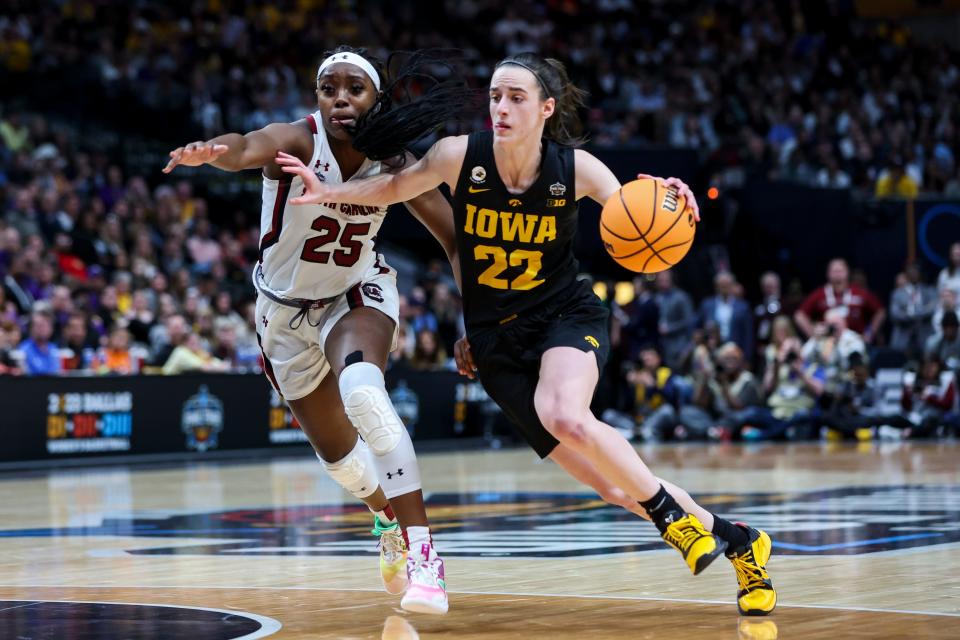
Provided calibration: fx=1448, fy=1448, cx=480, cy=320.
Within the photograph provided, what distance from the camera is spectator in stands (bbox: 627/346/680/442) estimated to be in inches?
739

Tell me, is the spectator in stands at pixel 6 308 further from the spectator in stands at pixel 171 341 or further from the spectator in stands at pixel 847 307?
the spectator in stands at pixel 847 307

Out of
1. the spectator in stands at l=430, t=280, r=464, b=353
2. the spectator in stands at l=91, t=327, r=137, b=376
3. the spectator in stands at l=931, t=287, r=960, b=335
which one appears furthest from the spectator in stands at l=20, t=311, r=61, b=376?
the spectator in stands at l=931, t=287, r=960, b=335

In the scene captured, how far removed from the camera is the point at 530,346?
5.69 metres

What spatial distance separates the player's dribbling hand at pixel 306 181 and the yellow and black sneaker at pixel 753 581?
7.01ft

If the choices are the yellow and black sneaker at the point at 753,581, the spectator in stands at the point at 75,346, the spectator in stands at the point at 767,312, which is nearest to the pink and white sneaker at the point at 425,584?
the yellow and black sneaker at the point at 753,581

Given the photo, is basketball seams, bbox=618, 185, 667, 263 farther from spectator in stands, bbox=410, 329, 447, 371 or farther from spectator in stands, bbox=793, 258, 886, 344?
spectator in stands, bbox=793, 258, 886, 344

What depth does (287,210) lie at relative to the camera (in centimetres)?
629

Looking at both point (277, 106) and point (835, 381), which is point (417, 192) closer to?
point (835, 381)

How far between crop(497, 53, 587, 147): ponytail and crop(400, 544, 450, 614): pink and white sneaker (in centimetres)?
179

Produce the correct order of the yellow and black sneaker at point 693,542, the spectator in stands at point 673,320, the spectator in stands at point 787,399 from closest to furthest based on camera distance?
the yellow and black sneaker at point 693,542, the spectator in stands at point 787,399, the spectator in stands at point 673,320

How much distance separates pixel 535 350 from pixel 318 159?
1344 mm

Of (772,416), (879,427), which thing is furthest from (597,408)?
(879,427)

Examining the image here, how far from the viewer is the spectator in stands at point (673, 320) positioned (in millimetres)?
19469

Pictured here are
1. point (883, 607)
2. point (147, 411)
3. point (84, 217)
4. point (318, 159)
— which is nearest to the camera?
point (883, 607)
